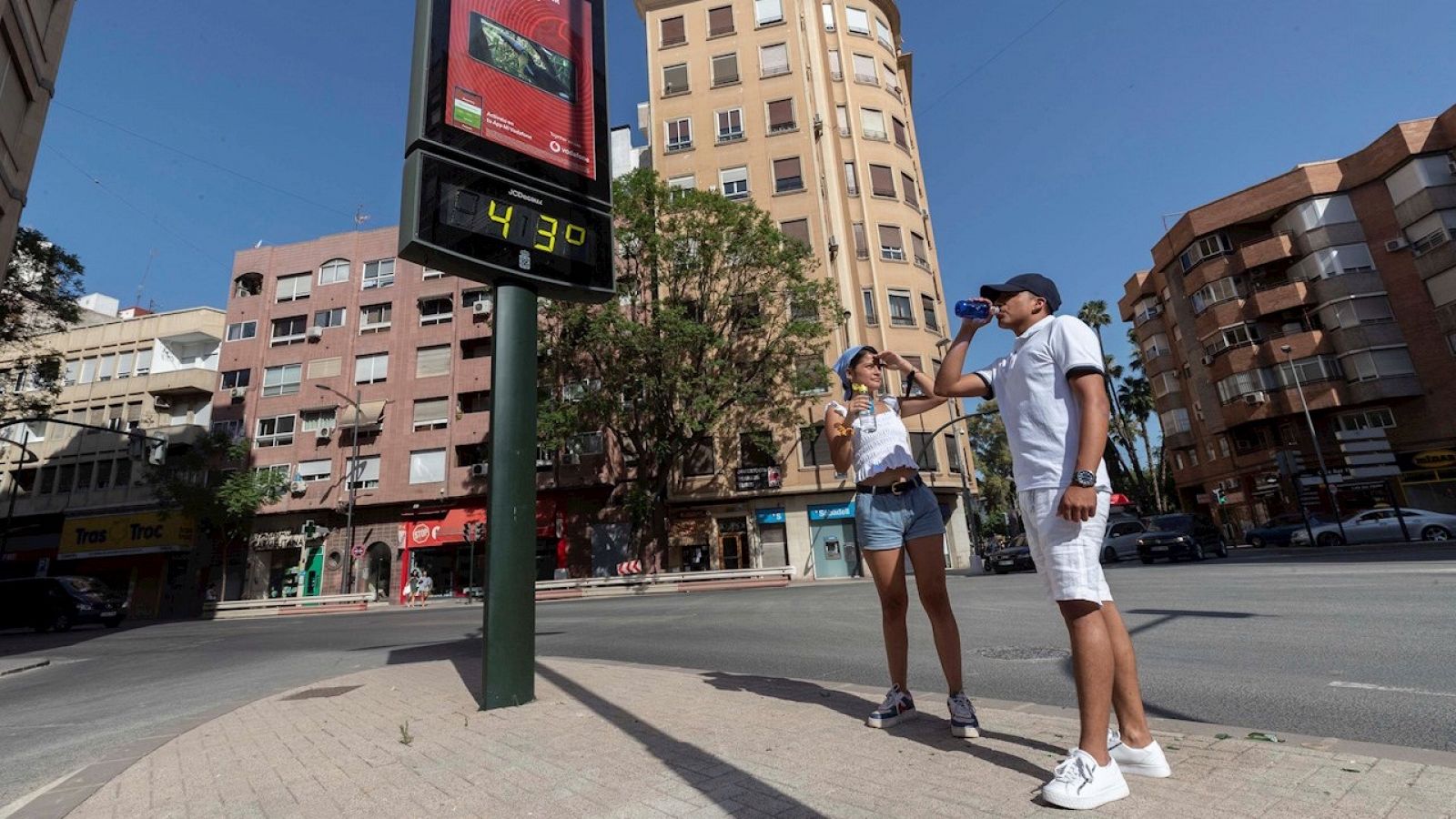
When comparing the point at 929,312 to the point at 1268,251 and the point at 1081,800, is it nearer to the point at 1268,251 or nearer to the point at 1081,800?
the point at 1268,251

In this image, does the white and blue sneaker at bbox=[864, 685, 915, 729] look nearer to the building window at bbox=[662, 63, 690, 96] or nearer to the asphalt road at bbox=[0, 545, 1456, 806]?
the asphalt road at bbox=[0, 545, 1456, 806]

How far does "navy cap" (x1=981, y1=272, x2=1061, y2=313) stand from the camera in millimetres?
2840

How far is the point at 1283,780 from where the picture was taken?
7.26ft

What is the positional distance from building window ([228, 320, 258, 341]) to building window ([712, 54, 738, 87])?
28404 millimetres

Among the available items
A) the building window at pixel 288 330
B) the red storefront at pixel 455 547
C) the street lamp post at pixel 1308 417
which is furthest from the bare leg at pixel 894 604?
the building window at pixel 288 330

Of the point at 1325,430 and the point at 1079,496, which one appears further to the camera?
the point at 1325,430

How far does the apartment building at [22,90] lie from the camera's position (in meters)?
13.0

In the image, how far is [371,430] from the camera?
33094mm

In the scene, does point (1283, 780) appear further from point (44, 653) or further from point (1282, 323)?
point (1282, 323)

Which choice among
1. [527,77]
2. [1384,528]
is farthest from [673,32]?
[1384,528]

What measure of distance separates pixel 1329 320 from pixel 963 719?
139 ft

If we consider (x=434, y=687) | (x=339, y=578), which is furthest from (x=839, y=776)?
(x=339, y=578)

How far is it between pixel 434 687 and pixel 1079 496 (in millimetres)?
4838

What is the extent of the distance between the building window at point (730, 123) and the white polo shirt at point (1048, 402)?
111ft
